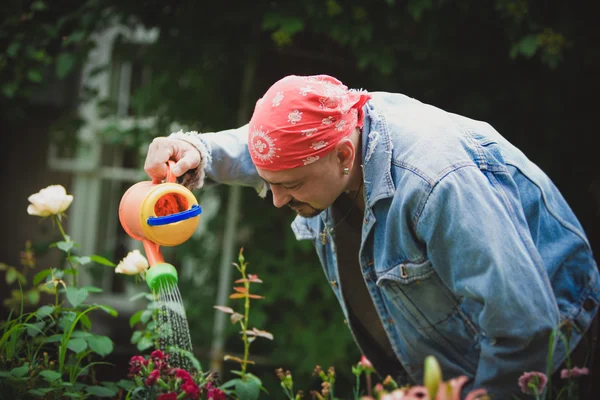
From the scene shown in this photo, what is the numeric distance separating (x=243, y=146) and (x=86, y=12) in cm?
195

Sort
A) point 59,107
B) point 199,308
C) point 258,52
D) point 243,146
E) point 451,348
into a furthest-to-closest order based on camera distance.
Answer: point 59,107 → point 199,308 → point 258,52 → point 243,146 → point 451,348

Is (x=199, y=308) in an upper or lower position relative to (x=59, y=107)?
lower

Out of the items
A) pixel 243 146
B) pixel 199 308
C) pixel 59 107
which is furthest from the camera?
pixel 59 107

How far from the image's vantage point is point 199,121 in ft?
13.4

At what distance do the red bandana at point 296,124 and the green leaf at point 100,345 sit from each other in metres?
0.63

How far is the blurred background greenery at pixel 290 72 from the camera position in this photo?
3285mm

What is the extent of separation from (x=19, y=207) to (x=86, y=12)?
4.45 meters

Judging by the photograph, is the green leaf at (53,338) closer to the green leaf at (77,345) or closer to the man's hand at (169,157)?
the green leaf at (77,345)

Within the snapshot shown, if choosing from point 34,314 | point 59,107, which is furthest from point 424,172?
point 59,107

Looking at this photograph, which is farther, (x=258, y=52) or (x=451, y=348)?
(x=258, y=52)

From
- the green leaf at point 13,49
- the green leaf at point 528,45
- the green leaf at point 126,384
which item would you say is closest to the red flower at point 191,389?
the green leaf at point 126,384

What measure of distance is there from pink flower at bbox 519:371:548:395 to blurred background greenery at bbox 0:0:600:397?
2126mm

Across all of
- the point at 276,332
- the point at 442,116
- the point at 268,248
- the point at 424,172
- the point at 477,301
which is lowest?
the point at 276,332

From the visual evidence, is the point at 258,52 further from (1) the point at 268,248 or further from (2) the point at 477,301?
(2) the point at 477,301
